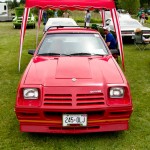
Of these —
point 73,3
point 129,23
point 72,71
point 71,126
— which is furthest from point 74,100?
point 129,23

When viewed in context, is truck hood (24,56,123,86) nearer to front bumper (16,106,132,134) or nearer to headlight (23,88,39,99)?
headlight (23,88,39,99)

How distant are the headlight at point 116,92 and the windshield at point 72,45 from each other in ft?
5.26

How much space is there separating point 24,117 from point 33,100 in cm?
27

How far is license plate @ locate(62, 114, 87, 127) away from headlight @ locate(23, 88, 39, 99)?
0.53m

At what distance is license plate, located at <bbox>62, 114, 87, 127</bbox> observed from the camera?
4445 millimetres

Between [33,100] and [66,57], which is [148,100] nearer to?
[66,57]

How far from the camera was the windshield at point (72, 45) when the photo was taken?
20.3ft

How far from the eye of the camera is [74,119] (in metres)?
4.46

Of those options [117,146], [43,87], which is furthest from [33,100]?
[117,146]

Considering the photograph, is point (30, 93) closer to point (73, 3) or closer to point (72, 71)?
point (72, 71)

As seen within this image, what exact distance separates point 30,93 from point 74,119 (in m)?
0.74

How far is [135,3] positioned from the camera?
5597 cm

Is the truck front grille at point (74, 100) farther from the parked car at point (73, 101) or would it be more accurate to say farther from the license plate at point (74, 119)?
the license plate at point (74, 119)

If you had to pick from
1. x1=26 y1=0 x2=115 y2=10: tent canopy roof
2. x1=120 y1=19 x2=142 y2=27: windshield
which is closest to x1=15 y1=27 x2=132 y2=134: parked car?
x1=26 y1=0 x2=115 y2=10: tent canopy roof
